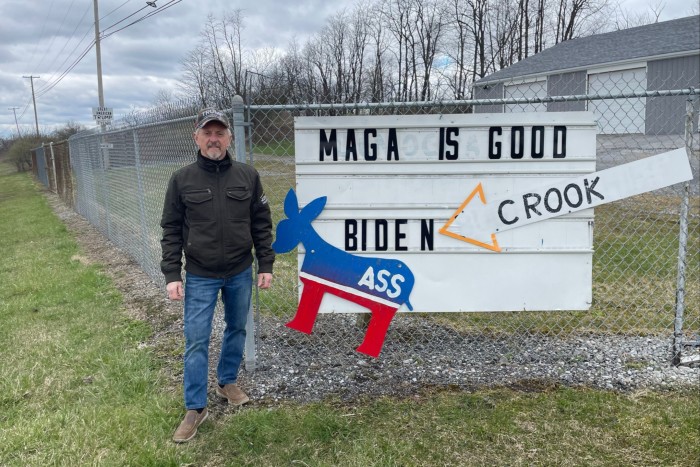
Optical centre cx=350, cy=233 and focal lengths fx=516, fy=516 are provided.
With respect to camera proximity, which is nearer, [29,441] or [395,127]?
[29,441]

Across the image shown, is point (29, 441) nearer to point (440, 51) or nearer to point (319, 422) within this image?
point (319, 422)

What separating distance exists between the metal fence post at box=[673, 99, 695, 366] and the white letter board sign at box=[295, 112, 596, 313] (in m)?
0.66

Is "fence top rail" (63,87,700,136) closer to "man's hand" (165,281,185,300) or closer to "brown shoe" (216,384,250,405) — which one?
"man's hand" (165,281,185,300)

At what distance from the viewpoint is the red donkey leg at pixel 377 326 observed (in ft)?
11.3

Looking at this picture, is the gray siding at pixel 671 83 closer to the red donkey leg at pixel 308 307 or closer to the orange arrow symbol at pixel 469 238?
the orange arrow symbol at pixel 469 238

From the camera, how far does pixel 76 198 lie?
12688 mm

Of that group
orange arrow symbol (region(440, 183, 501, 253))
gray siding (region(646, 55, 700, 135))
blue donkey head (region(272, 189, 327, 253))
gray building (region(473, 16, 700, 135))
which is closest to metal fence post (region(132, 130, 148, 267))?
blue donkey head (region(272, 189, 327, 253))

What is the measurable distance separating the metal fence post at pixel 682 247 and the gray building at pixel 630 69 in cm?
915

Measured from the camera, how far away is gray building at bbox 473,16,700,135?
13.6 m

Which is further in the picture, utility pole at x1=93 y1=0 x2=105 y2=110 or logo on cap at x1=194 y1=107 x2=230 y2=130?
utility pole at x1=93 y1=0 x2=105 y2=110

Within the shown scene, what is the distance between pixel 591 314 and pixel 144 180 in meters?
4.98

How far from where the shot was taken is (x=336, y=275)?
11.1 ft

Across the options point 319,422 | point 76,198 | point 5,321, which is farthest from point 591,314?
point 76,198

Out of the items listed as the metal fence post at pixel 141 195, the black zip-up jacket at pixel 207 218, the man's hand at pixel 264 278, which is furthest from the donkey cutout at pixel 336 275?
the metal fence post at pixel 141 195
